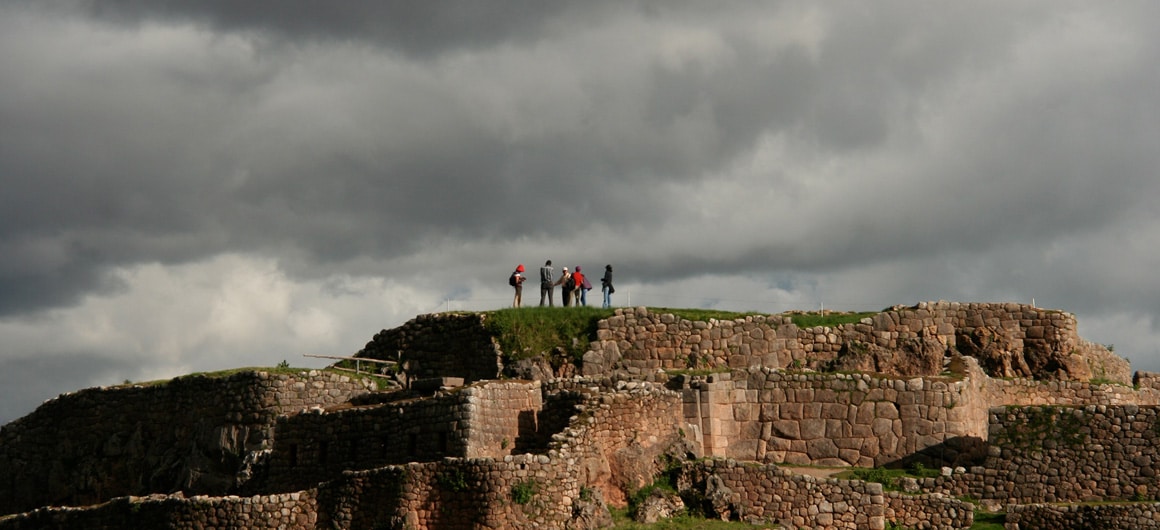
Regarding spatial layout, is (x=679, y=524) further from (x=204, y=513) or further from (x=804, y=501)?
(x=204, y=513)

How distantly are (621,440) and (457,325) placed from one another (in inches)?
477

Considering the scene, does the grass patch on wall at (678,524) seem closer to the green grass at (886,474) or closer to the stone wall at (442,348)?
the green grass at (886,474)

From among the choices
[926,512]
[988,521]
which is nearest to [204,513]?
[926,512]

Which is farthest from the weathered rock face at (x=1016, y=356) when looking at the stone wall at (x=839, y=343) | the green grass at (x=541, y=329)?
the green grass at (x=541, y=329)

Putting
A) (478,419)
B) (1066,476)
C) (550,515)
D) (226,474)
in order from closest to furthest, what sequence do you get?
(550,515)
(478,419)
(1066,476)
(226,474)

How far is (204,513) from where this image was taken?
127 ft

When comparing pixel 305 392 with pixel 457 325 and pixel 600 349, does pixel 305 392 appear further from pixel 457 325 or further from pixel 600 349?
pixel 600 349

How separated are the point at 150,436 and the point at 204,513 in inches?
547

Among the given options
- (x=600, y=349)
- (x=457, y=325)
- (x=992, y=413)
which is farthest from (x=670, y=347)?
(x=992, y=413)

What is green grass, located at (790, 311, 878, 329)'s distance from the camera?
50.5 meters

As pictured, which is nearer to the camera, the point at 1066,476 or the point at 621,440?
the point at 621,440

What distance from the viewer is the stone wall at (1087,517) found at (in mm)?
39500

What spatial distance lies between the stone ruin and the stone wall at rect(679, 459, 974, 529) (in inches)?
1.9

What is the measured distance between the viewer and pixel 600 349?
49375 millimetres
